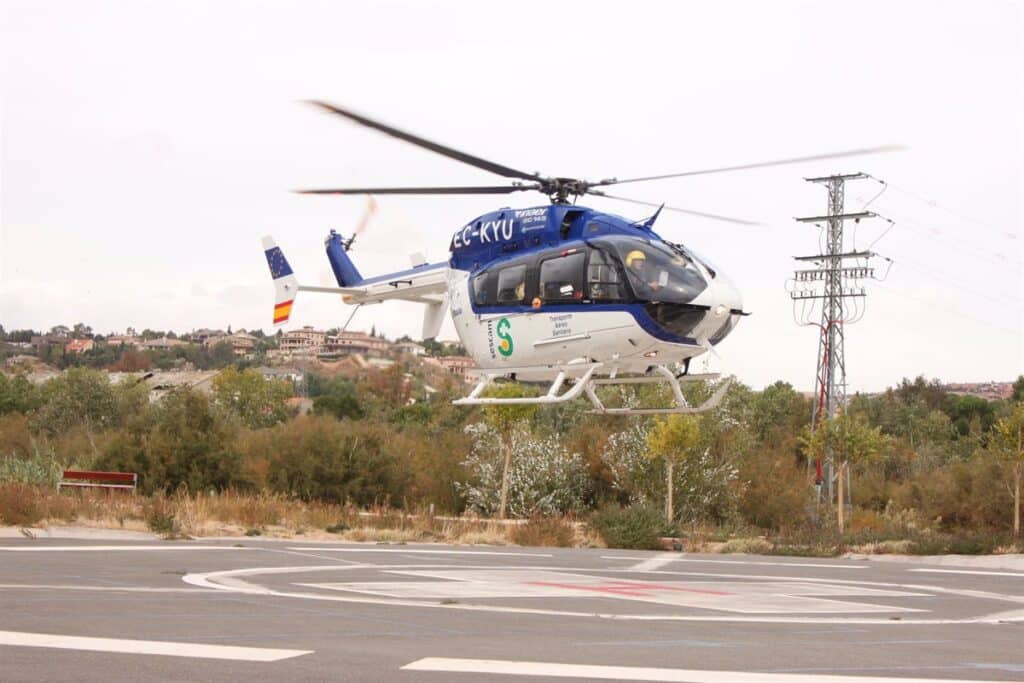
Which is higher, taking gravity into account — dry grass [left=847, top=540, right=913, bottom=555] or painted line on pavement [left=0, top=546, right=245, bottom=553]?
painted line on pavement [left=0, top=546, right=245, bottom=553]

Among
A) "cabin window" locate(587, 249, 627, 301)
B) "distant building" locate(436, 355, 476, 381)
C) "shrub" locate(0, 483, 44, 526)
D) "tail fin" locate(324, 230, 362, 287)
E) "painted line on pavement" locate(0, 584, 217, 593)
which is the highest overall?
"distant building" locate(436, 355, 476, 381)

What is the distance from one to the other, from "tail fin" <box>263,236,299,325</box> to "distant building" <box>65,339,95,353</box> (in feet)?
392

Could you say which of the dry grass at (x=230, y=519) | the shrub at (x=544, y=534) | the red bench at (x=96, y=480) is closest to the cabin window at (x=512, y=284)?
the dry grass at (x=230, y=519)

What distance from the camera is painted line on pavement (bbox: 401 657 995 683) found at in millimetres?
8602

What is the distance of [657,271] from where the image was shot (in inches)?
746

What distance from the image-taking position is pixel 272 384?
8481 cm

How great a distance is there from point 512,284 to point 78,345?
132198 millimetres

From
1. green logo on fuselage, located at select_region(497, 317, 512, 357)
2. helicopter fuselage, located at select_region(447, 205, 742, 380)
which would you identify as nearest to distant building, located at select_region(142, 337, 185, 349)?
helicopter fuselage, located at select_region(447, 205, 742, 380)

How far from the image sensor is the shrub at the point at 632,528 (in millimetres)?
28553

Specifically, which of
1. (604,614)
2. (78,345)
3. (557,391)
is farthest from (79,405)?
(78,345)

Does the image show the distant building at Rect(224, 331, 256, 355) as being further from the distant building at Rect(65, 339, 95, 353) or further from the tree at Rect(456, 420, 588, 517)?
the tree at Rect(456, 420, 588, 517)

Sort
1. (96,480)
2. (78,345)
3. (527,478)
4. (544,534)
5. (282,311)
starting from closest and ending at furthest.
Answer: (282,311)
(544,534)
(96,480)
(527,478)
(78,345)

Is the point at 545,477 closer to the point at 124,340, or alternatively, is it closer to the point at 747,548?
the point at 747,548

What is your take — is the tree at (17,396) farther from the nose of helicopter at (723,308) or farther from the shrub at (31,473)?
the nose of helicopter at (723,308)
